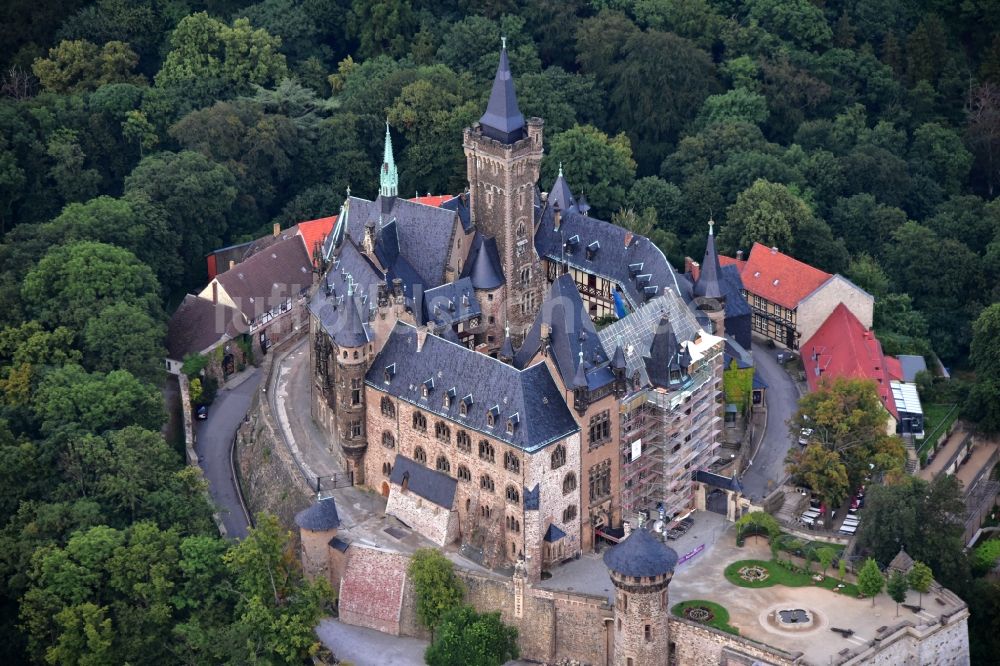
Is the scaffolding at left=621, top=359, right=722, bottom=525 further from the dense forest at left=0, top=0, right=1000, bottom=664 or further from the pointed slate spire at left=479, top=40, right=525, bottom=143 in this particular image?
the pointed slate spire at left=479, top=40, right=525, bottom=143

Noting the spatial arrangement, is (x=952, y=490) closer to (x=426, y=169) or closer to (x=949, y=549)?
(x=949, y=549)

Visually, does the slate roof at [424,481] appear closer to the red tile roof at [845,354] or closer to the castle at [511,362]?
the castle at [511,362]

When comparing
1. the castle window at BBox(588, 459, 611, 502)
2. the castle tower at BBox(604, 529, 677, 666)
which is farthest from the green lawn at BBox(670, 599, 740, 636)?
the castle window at BBox(588, 459, 611, 502)

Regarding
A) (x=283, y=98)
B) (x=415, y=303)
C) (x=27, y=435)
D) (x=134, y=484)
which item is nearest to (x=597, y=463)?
(x=415, y=303)

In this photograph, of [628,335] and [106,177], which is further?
[106,177]

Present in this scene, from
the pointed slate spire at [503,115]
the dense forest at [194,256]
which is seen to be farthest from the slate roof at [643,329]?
the dense forest at [194,256]
